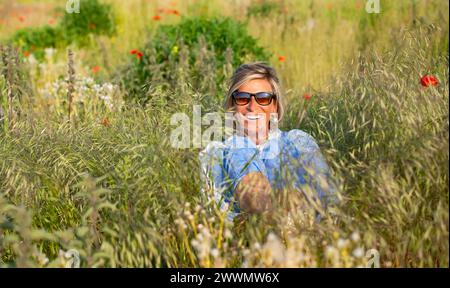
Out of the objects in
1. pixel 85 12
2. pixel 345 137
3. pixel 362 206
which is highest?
pixel 85 12

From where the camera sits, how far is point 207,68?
5.73m

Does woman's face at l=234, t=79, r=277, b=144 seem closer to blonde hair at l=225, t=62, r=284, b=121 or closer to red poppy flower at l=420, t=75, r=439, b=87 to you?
blonde hair at l=225, t=62, r=284, b=121

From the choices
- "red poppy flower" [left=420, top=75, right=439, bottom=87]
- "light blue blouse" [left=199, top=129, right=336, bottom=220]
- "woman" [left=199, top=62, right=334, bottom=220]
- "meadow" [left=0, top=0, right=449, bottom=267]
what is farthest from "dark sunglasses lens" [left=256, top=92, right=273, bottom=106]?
"red poppy flower" [left=420, top=75, right=439, bottom=87]

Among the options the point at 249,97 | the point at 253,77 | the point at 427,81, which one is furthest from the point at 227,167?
the point at 427,81

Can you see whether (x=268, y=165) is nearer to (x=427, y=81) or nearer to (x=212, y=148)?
(x=212, y=148)

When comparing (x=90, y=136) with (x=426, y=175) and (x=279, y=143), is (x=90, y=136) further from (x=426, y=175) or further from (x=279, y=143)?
(x=426, y=175)

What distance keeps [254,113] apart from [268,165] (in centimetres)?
27

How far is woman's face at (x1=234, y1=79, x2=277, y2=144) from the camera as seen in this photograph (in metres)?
3.57

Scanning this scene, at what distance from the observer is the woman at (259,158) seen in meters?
3.01

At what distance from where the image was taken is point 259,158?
346 cm
